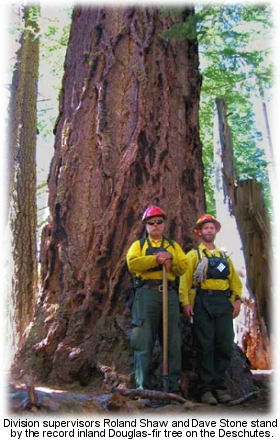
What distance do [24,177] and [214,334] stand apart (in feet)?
21.0

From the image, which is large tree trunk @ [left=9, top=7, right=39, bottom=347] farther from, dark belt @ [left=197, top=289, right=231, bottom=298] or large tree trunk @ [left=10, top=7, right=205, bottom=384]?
dark belt @ [left=197, top=289, right=231, bottom=298]

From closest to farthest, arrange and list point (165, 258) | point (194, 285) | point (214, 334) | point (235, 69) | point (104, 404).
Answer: point (104, 404)
point (165, 258)
point (214, 334)
point (194, 285)
point (235, 69)

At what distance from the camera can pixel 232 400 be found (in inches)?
212

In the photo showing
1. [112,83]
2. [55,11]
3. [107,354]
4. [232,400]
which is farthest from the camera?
[55,11]

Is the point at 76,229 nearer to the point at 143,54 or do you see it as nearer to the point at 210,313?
the point at 210,313

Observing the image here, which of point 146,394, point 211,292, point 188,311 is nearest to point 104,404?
point 146,394

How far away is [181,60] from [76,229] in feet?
9.51

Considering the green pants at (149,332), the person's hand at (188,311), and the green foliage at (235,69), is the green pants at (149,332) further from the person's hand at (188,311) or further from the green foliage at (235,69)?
the green foliage at (235,69)

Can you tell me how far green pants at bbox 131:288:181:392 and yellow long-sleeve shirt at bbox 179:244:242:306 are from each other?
0.67 ft

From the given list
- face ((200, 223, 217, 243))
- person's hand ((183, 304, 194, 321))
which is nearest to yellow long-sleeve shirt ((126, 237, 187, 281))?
person's hand ((183, 304, 194, 321))

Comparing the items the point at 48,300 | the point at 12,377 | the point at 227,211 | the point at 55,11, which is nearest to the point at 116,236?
the point at 48,300

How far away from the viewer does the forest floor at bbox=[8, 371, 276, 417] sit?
3506 mm

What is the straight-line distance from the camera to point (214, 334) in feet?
18.7

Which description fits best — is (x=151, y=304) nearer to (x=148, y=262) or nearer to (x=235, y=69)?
(x=148, y=262)
